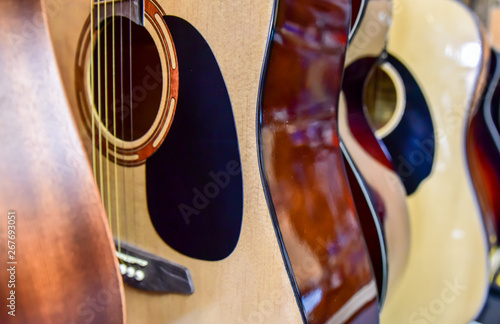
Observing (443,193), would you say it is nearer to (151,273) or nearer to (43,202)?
(151,273)

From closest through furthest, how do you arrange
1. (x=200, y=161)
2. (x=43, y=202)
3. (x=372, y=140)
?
(x=43, y=202) → (x=200, y=161) → (x=372, y=140)

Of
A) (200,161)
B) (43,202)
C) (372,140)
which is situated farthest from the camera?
(372,140)

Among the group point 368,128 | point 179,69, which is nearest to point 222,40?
point 179,69

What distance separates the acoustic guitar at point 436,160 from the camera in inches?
26.2

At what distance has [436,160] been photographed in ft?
2.25

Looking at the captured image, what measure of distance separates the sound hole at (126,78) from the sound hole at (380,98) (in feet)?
1.24

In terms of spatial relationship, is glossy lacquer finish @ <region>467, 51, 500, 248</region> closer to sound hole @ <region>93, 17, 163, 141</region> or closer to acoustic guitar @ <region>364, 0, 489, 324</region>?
acoustic guitar @ <region>364, 0, 489, 324</region>

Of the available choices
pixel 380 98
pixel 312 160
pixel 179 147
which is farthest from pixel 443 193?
pixel 179 147

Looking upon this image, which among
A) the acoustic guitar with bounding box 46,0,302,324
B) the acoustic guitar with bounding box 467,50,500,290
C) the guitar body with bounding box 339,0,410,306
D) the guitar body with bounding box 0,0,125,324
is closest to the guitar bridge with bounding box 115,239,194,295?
the acoustic guitar with bounding box 46,0,302,324

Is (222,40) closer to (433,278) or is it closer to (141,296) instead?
(141,296)

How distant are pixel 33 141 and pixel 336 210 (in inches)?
12.4

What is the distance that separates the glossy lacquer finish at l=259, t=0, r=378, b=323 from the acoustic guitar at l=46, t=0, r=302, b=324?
0.06 ft

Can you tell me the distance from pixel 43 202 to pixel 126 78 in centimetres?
25

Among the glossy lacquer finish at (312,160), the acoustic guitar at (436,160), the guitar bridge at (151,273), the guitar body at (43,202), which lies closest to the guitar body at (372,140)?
the acoustic guitar at (436,160)
